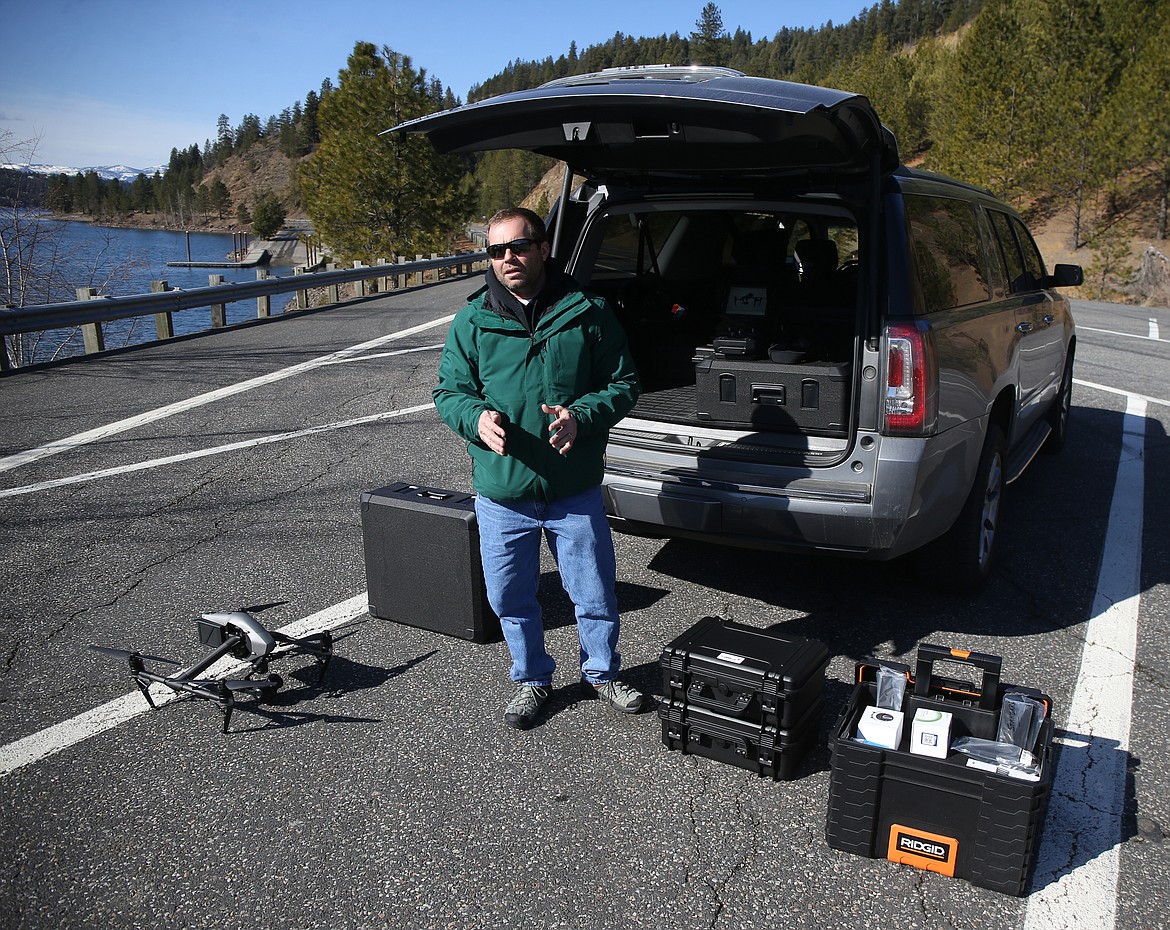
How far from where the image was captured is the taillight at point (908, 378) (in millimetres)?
3602

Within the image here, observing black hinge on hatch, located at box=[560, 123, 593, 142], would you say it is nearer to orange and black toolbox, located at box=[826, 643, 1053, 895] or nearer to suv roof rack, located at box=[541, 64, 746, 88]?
suv roof rack, located at box=[541, 64, 746, 88]

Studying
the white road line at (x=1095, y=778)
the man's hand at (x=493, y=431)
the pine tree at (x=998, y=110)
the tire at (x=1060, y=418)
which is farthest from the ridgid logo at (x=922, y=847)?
the pine tree at (x=998, y=110)

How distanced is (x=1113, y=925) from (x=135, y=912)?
2.54 m

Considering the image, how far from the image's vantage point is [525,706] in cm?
338

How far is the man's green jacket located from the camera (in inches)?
129

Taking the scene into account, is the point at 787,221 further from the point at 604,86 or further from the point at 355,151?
the point at 355,151

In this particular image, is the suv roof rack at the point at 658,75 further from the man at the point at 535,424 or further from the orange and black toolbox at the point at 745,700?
the orange and black toolbox at the point at 745,700

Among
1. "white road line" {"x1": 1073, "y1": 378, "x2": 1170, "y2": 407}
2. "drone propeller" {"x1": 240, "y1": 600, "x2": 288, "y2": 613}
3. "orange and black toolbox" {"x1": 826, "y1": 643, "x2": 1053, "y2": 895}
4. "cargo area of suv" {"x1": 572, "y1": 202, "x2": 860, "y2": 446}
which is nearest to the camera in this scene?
"orange and black toolbox" {"x1": 826, "y1": 643, "x2": 1053, "y2": 895}

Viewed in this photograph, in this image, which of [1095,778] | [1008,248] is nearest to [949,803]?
[1095,778]

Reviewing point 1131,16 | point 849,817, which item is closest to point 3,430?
point 849,817

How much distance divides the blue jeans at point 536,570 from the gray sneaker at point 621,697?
4cm

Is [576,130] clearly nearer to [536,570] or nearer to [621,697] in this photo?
[536,570]

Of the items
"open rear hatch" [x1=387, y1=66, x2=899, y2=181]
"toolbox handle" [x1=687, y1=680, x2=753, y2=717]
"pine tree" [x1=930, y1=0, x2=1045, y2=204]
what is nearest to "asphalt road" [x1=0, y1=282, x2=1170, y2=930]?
"toolbox handle" [x1=687, y1=680, x2=753, y2=717]

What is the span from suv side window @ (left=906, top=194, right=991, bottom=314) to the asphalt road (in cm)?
145
